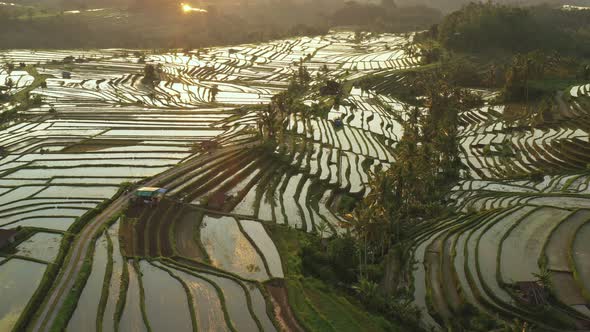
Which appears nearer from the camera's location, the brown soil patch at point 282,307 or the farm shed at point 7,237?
the brown soil patch at point 282,307

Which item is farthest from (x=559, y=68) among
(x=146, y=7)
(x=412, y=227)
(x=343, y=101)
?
(x=146, y=7)

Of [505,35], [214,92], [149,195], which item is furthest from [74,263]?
[505,35]

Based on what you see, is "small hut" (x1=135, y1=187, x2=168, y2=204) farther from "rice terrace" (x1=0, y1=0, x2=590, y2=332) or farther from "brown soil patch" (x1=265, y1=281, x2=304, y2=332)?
"brown soil patch" (x1=265, y1=281, x2=304, y2=332)

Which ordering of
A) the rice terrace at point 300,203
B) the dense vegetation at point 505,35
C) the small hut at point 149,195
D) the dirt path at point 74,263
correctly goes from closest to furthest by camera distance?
the dirt path at point 74,263 → the rice terrace at point 300,203 → the small hut at point 149,195 → the dense vegetation at point 505,35

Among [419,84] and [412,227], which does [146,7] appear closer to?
[419,84]

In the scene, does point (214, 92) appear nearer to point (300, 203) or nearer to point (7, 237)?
point (300, 203)

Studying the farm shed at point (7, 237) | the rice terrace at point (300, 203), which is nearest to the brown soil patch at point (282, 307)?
the rice terrace at point (300, 203)

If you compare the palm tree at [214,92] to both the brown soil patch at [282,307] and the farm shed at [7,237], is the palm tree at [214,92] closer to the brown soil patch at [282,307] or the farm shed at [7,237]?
the farm shed at [7,237]
